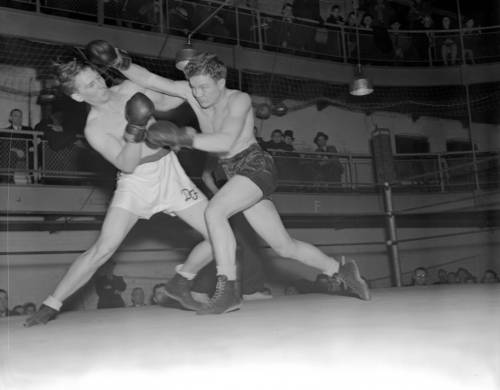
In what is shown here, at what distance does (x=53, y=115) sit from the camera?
5141 millimetres

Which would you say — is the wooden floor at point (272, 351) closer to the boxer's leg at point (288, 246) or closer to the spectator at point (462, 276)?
the boxer's leg at point (288, 246)

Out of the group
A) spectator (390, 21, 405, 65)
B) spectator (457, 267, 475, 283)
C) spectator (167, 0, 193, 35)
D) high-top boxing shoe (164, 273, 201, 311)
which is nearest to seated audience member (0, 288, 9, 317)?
high-top boxing shoe (164, 273, 201, 311)

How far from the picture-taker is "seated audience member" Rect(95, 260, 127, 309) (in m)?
4.93

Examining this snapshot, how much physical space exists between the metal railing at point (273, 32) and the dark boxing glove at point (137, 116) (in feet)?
12.4

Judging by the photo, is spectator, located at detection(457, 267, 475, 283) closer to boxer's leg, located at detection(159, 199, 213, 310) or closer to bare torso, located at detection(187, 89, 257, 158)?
boxer's leg, located at detection(159, 199, 213, 310)

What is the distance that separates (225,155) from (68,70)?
2.31 feet

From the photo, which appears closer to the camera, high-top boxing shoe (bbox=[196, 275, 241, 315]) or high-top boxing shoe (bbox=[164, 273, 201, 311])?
high-top boxing shoe (bbox=[196, 275, 241, 315])

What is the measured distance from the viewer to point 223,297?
209 cm

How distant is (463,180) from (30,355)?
776 centimetres

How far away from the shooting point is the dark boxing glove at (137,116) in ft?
6.36

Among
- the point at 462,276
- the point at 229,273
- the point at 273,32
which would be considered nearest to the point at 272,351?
the point at 229,273

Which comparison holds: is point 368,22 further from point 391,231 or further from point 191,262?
point 191,262

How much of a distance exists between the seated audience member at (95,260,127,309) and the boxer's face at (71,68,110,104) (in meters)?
3.12

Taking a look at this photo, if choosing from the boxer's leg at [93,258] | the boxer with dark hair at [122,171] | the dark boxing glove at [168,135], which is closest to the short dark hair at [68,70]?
the boxer with dark hair at [122,171]
